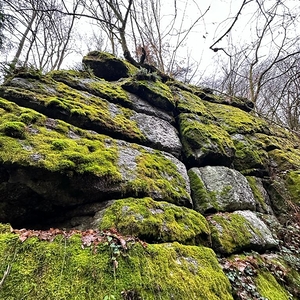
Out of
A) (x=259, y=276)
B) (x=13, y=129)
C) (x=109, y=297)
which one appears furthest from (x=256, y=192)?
(x=13, y=129)

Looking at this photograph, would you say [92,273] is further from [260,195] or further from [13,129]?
[260,195]

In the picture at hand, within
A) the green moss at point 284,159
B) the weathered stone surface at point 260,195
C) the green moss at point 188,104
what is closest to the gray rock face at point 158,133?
the green moss at point 188,104

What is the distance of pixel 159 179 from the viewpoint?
384cm

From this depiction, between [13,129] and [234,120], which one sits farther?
[234,120]

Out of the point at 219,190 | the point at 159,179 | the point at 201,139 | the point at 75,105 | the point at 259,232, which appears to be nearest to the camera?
the point at 159,179

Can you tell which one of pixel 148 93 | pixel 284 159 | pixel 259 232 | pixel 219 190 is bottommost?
pixel 259 232

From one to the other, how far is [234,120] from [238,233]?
4.44 m

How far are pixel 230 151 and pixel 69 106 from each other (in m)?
3.96

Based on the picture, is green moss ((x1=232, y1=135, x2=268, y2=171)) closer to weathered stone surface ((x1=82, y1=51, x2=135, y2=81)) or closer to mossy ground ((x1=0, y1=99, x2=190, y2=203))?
mossy ground ((x1=0, y1=99, x2=190, y2=203))

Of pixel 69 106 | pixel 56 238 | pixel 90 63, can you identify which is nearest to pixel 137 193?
pixel 56 238

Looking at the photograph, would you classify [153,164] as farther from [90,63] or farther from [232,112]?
[232,112]

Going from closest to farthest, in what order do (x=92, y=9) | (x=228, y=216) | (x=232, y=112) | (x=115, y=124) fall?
(x=228, y=216)
(x=115, y=124)
(x=232, y=112)
(x=92, y=9)

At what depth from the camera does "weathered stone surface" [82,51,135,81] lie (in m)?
6.76

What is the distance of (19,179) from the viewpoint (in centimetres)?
281
